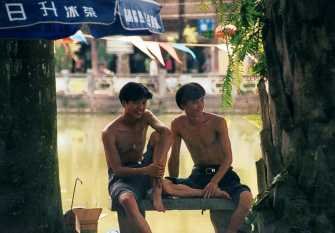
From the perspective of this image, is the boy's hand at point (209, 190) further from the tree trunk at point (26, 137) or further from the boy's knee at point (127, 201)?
the tree trunk at point (26, 137)

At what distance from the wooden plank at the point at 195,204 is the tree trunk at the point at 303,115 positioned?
75.1 inches

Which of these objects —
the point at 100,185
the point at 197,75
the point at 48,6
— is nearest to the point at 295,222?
the point at 48,6

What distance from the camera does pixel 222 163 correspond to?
561 cm

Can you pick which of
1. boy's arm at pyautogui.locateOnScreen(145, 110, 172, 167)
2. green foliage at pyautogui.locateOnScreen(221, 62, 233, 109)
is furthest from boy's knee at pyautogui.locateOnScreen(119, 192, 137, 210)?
green foliage at pyautogui.locateOnScreen(221, 62, 233, 109)

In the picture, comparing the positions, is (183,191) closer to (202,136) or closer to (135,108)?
(202,136)

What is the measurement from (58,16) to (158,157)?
1368mm

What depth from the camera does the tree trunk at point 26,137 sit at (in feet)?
17.6

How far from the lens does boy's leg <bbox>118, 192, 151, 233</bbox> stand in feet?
17.0

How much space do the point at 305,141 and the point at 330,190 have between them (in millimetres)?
242

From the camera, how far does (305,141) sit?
3.30m

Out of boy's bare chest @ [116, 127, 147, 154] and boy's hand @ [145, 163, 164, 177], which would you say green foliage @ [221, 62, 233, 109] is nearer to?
boy's hand @ [145, 163, 164, 177]

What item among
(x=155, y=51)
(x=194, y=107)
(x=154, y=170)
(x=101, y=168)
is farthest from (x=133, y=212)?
(x=101, y=168)

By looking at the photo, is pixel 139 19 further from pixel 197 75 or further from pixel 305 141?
pixel 197 75

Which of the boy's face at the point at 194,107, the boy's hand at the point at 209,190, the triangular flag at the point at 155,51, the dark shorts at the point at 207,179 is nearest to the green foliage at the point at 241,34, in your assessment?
the boy's face at the point at 194,107
